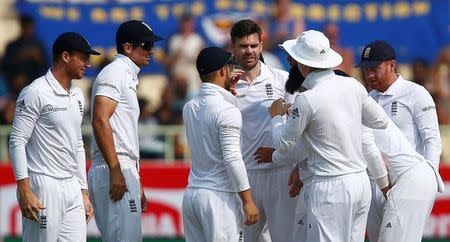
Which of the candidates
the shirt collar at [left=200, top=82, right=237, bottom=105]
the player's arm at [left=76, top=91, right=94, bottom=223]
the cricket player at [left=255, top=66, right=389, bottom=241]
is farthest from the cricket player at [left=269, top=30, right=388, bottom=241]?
the player's arm at [left=76, top=91, right=94, bottom=223]

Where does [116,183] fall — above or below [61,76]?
below

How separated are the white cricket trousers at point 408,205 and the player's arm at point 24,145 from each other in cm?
291

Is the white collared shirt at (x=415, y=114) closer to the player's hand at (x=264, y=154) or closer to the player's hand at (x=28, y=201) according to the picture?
the player's hand at (x=264, y=154)

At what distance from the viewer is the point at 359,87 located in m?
10.6

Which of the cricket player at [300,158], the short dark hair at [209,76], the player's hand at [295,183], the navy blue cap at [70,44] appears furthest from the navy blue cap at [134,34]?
the player's hand at [295,183]

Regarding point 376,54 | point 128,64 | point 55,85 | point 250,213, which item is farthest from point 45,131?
point 376,54

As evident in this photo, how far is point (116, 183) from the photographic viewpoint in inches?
435

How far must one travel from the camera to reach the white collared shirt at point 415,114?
1180 centimetres

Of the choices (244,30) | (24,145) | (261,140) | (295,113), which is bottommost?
(261,140)

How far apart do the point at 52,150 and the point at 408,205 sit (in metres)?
3.01

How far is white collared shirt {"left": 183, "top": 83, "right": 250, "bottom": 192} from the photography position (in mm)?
10656

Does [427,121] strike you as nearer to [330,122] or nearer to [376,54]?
[376,54]

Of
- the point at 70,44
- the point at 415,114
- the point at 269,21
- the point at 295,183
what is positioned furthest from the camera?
the point at 269,21

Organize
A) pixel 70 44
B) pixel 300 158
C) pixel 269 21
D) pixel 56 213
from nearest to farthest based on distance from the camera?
pixel 56 213
pixel 70 44
pixel 300 158
pixel 269 21
